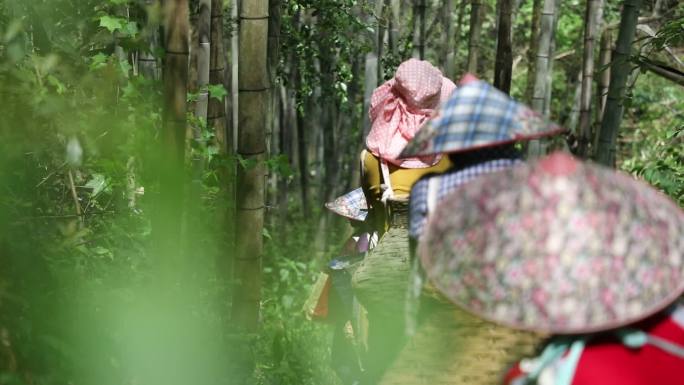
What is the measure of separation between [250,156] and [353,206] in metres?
0.57

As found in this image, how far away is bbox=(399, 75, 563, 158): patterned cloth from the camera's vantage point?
276 cm

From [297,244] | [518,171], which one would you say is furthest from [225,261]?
[297,244]

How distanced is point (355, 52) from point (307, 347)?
3.86m

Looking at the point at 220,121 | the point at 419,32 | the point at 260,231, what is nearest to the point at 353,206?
the point at 260,231

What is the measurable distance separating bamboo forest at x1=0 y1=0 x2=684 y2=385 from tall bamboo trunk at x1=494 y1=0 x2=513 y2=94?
0.02m

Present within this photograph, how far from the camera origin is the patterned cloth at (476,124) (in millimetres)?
2764

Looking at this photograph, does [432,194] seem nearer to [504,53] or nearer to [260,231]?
[260,231]

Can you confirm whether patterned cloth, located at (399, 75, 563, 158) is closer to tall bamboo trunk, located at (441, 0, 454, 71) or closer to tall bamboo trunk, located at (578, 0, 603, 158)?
tall bamboo trunk, located at (441, 0, 454, 71)

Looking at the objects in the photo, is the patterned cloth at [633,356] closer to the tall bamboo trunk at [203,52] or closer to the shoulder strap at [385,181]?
the shoulder strap at [385,181]

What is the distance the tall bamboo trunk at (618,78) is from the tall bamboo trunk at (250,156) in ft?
5.99

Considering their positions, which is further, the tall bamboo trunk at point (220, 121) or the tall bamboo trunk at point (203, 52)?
the tall bamboo trunk at point (203, 52)

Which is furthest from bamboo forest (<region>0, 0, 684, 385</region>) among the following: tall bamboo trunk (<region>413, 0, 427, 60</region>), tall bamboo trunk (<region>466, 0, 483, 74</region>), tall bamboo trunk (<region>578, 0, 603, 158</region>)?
tall bamboo trunk (<region>578, 0, 603, 158</region>)

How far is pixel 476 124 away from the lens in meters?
2.82

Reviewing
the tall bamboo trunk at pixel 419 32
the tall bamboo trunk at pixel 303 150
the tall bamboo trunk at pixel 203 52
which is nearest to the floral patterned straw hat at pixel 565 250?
the tall bamboo trunk at pixel 203 52
